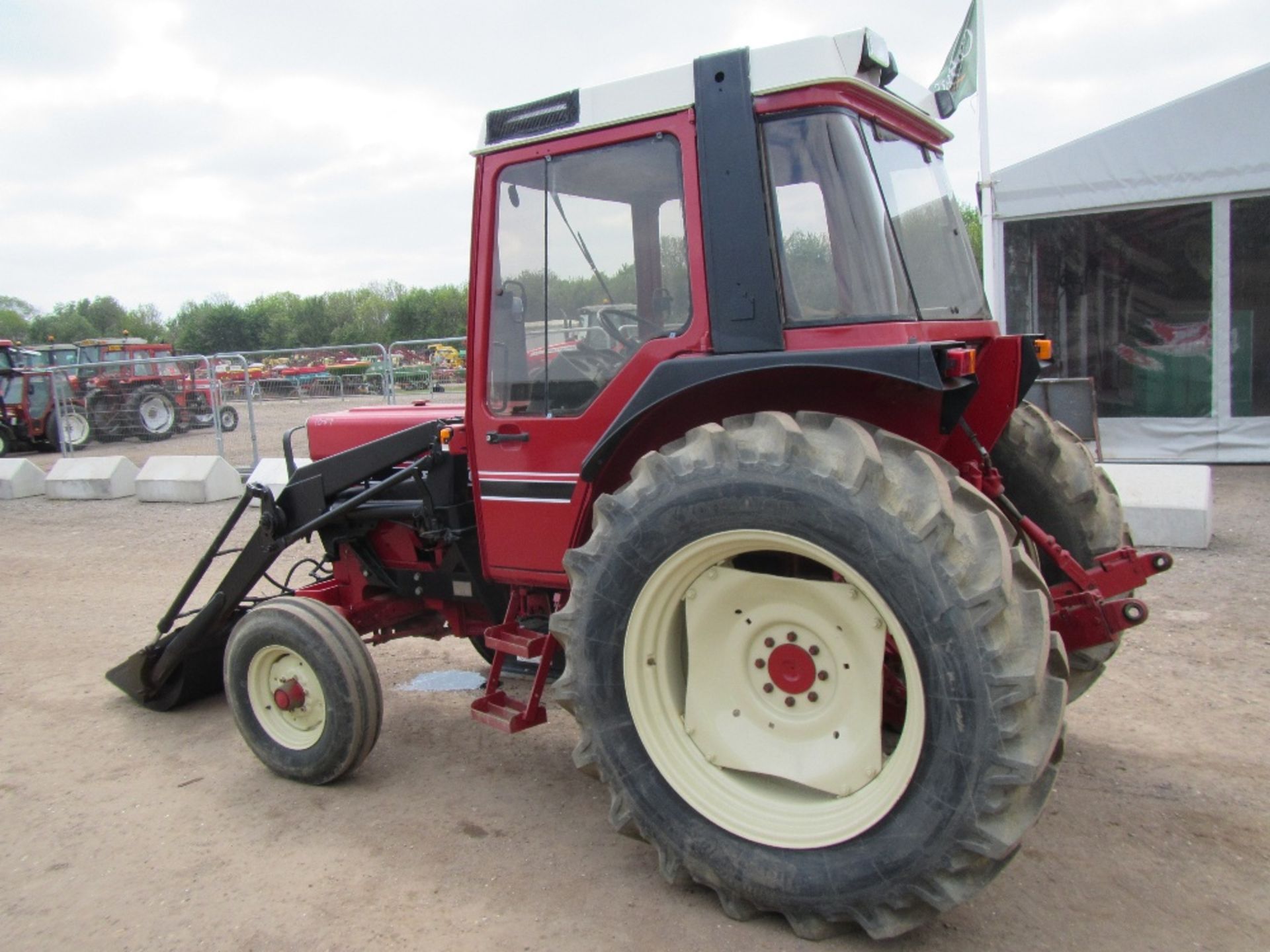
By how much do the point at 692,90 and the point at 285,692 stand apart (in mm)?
2735

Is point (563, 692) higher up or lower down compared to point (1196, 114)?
lower down

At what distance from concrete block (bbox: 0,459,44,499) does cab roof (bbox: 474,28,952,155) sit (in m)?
12.1

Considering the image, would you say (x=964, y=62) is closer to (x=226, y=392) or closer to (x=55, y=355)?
(x=226, y=392)

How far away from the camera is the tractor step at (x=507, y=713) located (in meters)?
3.42

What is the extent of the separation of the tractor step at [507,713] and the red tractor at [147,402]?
1389cm

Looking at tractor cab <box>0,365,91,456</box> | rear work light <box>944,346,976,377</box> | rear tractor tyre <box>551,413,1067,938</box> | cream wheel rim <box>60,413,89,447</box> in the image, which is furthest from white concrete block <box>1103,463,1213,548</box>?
tractor cab <box>0,365,91,456</box>

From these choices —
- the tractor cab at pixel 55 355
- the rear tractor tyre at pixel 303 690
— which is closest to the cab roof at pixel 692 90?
the rear tractor tyre at pixel 303 690

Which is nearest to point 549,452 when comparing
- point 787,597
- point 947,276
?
point 787,597

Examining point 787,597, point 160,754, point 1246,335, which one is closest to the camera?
point 787,597

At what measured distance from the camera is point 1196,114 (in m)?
9.40

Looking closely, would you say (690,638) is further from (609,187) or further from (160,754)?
(160,754)

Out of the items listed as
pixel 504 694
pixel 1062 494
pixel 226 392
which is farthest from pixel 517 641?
pixel 226 392

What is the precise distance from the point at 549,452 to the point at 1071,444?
6.85 ft

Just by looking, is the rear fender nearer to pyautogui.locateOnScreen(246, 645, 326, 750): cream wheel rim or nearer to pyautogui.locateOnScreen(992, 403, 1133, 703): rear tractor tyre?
pyautogui.locateOnScreen(992, 403, 1133, 703): rear tractor tyre
